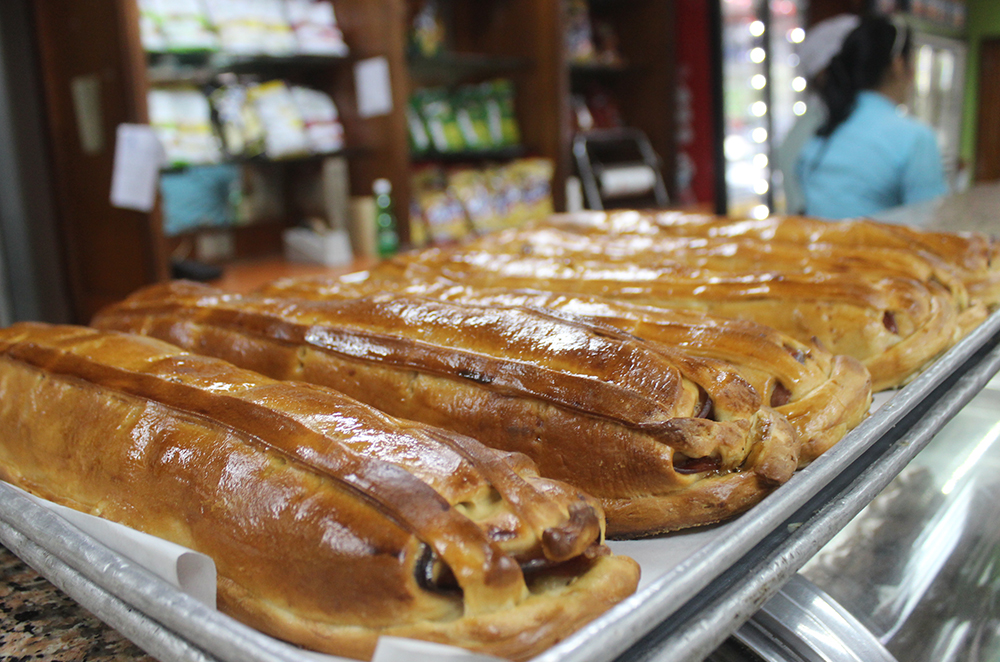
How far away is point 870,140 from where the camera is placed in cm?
289

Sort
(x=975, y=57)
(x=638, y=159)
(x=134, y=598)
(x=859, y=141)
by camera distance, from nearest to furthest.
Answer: (x=134, y=598), (x=859, y=141), (x=638, y=159), (x=975, y=57)

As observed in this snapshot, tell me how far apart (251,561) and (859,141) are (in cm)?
298

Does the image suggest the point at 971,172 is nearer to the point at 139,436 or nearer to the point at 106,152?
the point at 106,152

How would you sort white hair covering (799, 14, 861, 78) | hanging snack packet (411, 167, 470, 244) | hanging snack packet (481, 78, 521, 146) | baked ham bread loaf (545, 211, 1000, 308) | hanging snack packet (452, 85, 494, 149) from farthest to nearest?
hanging snack packet (481, 78, 521, 146) < hanging snack packet (452, 85, 494, 149) < hanging snack packet (411, 167, 470, 244) < white hair covering (799, 14, 861, 78) < baked ham bread loaf (545, 211, 1000, 308)

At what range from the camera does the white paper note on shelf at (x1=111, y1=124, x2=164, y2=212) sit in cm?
289

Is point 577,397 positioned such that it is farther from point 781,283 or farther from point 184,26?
point 184,26

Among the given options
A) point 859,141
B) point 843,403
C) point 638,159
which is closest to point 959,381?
point 843,403

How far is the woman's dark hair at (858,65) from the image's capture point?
2945mm

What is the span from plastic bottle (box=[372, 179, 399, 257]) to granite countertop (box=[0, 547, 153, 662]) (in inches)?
120

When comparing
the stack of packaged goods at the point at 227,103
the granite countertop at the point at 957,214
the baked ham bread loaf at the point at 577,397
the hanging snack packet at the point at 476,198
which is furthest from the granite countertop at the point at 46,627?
the hanging snack packet at the point at 476,198

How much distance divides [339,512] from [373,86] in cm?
350

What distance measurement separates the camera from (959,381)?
98 cm

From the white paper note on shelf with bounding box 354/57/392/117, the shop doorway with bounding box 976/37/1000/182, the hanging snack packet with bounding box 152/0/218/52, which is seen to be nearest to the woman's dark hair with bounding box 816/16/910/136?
the white paper note on shelf with bounding box 354/57/392/117

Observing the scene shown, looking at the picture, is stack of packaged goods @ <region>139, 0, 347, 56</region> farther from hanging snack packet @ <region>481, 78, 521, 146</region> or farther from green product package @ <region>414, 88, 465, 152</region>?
hanging snack packet @ <region>481, 78, 521, 146</region>
